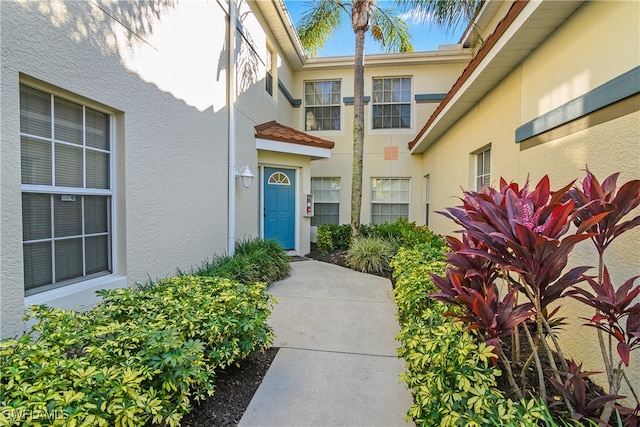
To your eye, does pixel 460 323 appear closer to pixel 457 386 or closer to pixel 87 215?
pixel 457 386

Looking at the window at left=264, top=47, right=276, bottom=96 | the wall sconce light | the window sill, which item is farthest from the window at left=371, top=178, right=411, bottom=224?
the window sill

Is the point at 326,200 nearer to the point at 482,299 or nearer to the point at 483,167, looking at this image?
the point at 483,167

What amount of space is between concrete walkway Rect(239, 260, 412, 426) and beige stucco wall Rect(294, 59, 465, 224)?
19.1 feet

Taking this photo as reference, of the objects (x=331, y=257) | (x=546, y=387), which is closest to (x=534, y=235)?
(x=546, y=387)

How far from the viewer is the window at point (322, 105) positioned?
35.7 ft

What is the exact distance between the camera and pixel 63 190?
2.98m

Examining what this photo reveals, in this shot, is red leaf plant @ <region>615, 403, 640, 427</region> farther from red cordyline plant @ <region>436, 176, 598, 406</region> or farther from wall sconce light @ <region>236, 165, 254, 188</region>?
wall sconce light @ <region>236, 165, 254, 188</region>

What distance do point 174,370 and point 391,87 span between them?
10.8 m

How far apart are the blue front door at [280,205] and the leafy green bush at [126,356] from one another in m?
5.23

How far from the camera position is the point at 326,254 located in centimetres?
866

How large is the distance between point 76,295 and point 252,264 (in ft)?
9.10

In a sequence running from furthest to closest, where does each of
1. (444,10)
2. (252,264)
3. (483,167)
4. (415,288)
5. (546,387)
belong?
1. (444,10)
2. (483,167)
3. (252,264)
4. (415,288)
5. (546,387)

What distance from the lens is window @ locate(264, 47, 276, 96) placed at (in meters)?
8.66

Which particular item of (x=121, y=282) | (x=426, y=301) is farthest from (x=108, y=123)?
(x=426, y=301)
